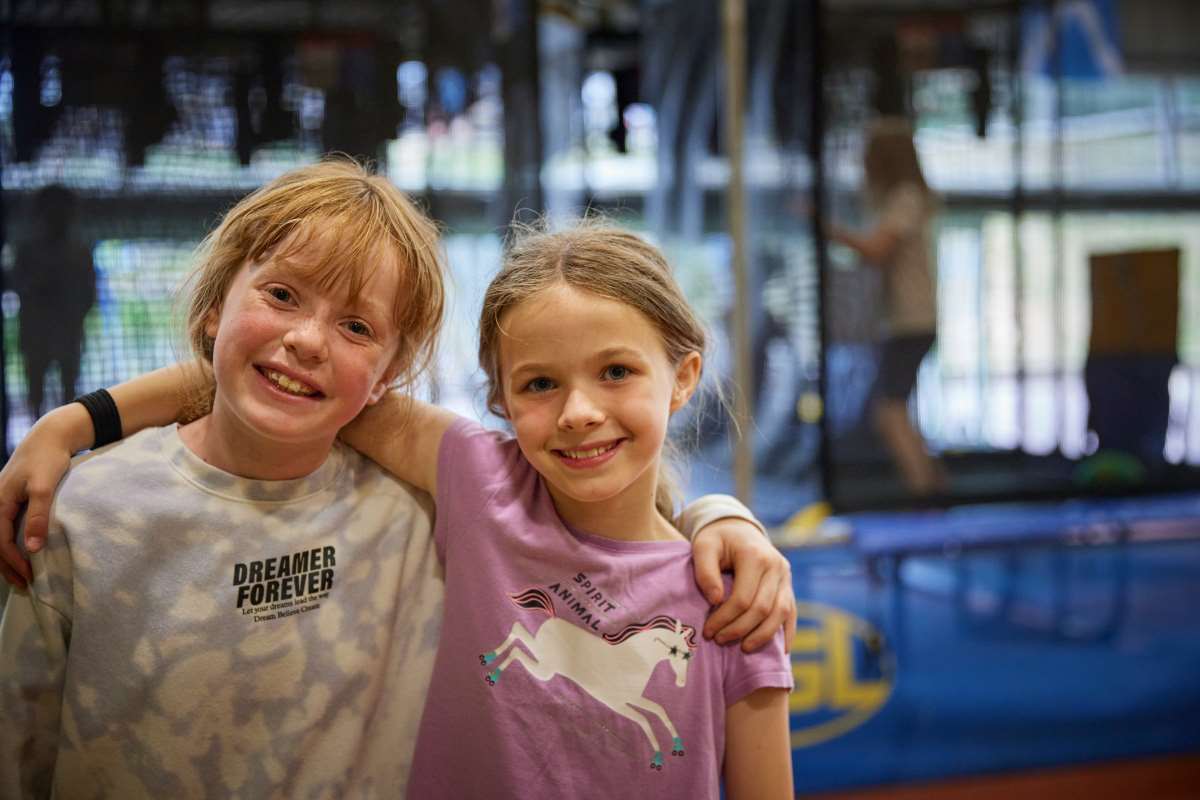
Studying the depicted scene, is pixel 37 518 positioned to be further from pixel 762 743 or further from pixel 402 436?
pixel 762 743

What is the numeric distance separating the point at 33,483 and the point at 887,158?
7.07 feet

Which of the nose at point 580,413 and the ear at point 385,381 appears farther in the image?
the ear at point 385,381

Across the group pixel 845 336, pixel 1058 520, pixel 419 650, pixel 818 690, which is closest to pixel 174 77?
pixel 419 650

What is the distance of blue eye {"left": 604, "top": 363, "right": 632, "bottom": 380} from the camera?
107 centimetres

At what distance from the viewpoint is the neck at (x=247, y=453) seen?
110 centimetres

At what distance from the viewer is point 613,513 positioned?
3.76 ft

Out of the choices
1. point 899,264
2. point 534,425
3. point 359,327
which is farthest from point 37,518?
point 899,264

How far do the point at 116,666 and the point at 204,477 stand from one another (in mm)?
213

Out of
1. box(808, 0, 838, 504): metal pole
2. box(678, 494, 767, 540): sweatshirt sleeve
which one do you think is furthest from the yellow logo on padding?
box(678, 494, 767, 540): sweatshirt sleeve

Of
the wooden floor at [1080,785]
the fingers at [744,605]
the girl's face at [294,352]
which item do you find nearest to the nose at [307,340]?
the girl's face at [294,352]

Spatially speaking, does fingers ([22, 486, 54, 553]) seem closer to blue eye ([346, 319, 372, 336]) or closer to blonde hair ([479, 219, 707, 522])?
blue eye ([346, 319, 372, 336])

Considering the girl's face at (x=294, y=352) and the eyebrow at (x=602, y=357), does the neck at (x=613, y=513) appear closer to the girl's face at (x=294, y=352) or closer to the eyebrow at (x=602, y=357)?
the eyebrow at (x=602, y=357)

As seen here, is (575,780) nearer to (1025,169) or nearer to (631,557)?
(631,557)

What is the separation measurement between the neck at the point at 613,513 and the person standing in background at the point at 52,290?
1.31m
